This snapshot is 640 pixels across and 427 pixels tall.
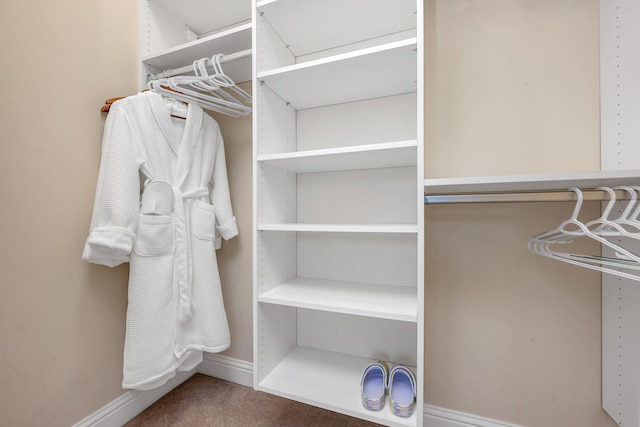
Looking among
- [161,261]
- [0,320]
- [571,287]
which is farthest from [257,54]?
[571,287]

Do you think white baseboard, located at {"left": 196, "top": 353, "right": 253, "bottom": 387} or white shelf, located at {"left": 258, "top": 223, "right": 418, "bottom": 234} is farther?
white baseboard, located at {"left": 196, "top": 353, "right": 253, "bottom": 387}

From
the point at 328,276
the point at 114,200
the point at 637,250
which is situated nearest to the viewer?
the point at 637,250

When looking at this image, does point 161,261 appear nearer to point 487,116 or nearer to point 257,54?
point 257,54

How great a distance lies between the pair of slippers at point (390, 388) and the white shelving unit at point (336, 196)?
28 mm

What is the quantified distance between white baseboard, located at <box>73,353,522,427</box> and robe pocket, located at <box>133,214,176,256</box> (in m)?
0.76

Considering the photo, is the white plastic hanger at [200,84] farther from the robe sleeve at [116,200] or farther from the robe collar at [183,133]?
the robe sleeve at [116,200]

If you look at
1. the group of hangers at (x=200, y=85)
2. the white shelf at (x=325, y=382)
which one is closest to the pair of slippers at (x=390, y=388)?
the white shelf at (x=325, y=382)

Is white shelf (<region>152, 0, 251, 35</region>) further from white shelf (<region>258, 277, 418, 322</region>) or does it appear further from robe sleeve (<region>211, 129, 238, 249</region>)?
white shelf (<region>258, 277, 418, 322</region>)

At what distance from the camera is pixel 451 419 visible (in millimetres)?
1169

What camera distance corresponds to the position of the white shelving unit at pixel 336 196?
96 centimetres

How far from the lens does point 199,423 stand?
4.06 ft

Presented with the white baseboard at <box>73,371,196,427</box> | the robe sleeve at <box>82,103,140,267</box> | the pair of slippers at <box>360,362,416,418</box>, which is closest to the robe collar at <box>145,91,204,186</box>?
the robe sleeve at <box>82,103,140,267</box>

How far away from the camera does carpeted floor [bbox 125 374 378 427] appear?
4.03 ft

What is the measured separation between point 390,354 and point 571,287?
76 cm
